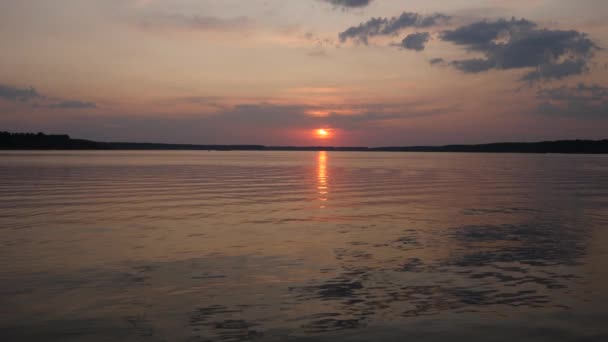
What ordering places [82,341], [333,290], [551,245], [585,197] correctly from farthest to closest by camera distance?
[585,197], [551,245], [333,290], [82,341]

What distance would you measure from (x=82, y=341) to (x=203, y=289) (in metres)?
3.55

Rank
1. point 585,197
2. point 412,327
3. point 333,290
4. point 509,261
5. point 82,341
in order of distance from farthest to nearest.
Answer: point 585,197, point 509,261, point 333,290, point 412,327, point 82,341

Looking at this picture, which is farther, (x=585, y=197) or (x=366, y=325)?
(x=585, y=197)

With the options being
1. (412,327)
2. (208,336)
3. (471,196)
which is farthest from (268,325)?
(471,196)

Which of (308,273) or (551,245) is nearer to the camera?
(308,273)

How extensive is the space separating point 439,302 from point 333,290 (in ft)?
7.97

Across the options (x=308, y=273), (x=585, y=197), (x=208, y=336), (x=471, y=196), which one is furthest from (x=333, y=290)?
(x=585, y=197)

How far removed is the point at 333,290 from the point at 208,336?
3841mm

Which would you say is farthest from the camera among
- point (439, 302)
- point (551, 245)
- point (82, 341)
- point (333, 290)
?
point (551, 245)

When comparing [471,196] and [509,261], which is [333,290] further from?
[471,196]

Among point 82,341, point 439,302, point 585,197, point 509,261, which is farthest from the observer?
point 585,197

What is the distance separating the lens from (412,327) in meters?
9.73

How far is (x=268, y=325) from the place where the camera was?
9.77 metres

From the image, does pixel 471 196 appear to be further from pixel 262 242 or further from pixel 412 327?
pixel 412 327
